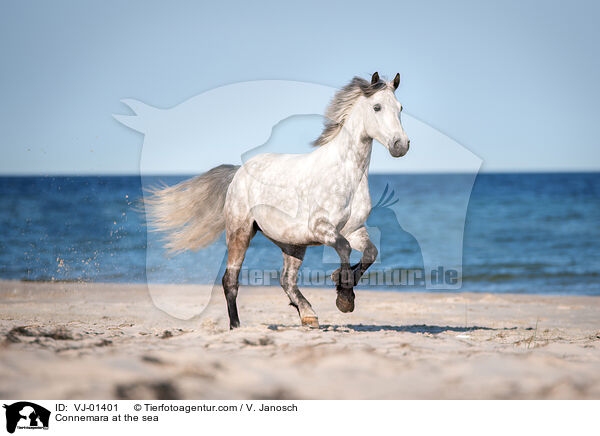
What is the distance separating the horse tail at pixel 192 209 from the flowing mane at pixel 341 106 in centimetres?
114

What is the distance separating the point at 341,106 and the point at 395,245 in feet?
41.4

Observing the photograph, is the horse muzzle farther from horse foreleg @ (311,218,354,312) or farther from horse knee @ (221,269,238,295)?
horse knee @ (221,269,238,295)

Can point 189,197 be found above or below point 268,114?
below

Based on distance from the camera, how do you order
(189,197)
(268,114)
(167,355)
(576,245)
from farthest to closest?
(576,245) → (189,197) → (268,114) → (167,355)

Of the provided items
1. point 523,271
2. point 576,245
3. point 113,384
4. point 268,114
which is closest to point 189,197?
point 268,114

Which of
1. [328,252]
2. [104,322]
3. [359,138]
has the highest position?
[359,138]

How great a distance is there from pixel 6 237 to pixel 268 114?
594 inches

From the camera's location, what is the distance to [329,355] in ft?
11.2

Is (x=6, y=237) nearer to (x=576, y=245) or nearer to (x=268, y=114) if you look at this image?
(x=268, y=114)
